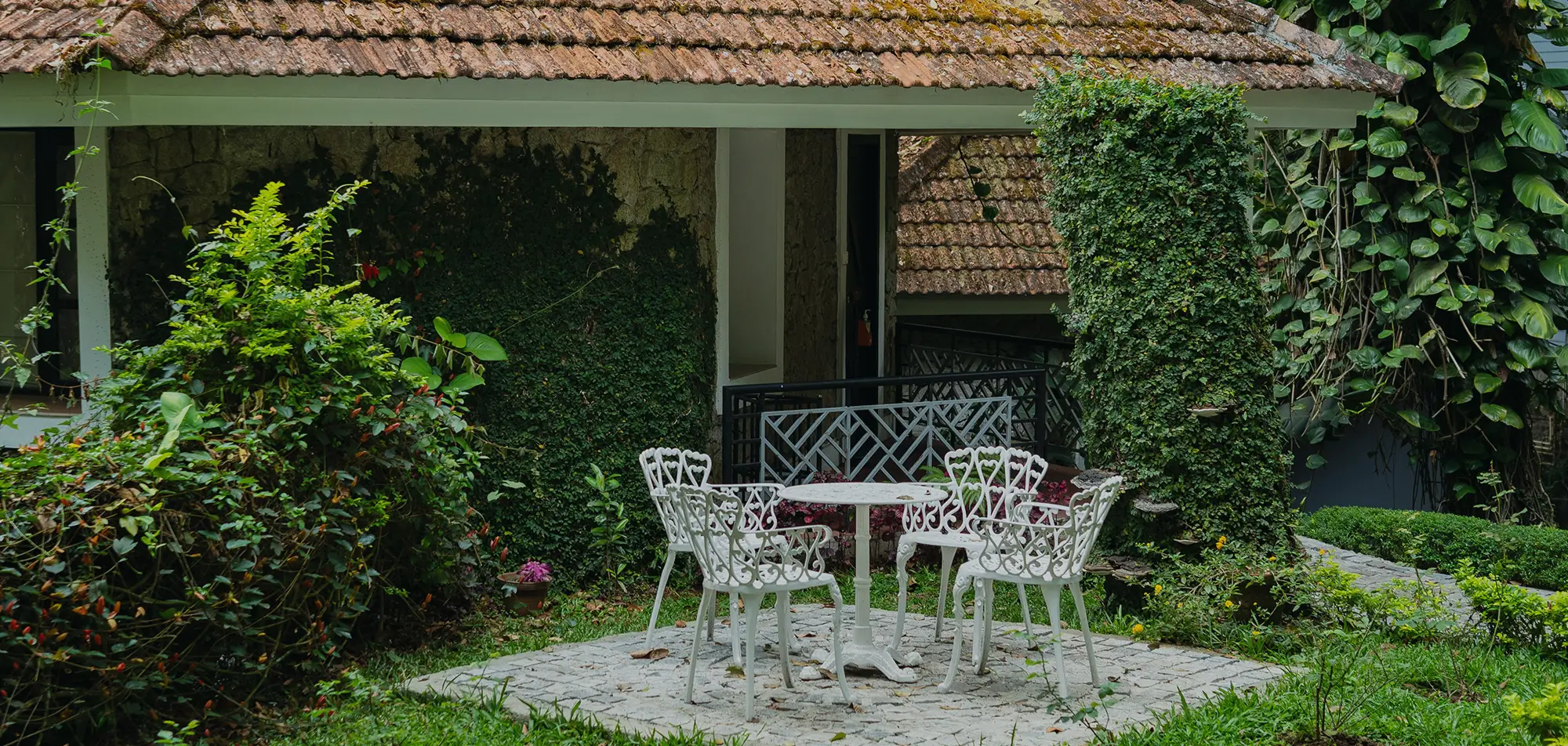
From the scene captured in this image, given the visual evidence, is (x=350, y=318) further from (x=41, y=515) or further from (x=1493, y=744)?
(x=1493, y=744)

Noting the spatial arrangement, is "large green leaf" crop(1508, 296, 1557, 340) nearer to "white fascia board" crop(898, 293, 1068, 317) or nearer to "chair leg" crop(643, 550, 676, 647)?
"white fascia board" crop(898, 293, 1068, 317)

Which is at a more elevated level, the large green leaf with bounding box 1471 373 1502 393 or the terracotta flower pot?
the large green leaf with bounding box 1471 373 1502 393

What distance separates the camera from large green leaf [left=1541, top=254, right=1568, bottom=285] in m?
10.3

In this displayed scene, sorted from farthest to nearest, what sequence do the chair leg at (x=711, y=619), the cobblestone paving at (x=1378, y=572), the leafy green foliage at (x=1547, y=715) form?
the cobblestone paving at (x=1378, y=572) → the chair leg at (x=711, y=619) → the leafy green foliage at (x=1547, y=715)

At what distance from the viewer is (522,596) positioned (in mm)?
7809

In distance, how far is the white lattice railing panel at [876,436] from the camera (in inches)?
351

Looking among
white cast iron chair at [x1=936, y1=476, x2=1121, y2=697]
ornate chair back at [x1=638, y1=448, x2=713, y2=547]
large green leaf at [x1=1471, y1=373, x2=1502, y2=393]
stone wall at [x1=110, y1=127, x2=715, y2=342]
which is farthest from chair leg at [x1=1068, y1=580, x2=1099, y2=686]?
large green leaf at [x1=1471, y1=373, x2=1502, y2=393]

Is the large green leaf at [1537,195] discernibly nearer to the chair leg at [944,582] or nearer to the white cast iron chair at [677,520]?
the chair leg at [944,582]

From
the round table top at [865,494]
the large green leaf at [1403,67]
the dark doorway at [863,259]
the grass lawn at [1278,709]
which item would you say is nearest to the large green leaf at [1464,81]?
the large green leaf at [1403,67]

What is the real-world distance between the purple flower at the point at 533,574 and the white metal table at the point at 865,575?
185 centimetres

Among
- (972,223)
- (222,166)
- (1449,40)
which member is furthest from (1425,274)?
(222,166)

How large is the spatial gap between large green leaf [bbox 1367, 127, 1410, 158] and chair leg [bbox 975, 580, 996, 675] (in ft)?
18.4

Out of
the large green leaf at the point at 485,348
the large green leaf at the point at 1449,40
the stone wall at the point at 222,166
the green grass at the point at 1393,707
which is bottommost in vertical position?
the green grass at the point at 1393,707

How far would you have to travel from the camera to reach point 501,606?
25.5 ft
